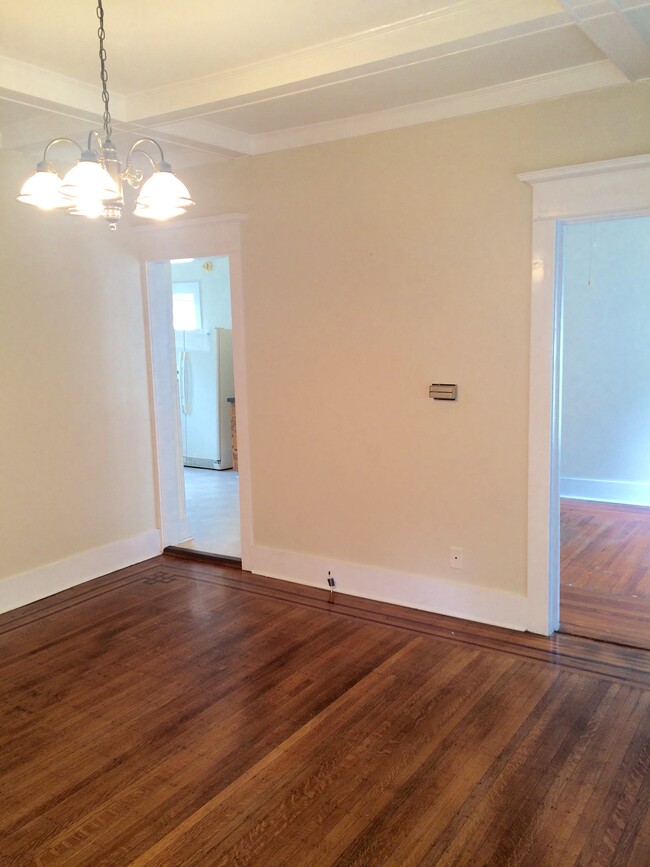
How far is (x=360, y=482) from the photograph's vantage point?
4367 millimetres

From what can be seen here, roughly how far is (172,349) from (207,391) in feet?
9.64

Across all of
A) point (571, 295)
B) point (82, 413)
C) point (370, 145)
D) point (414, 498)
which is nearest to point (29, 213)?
point (82, 413)

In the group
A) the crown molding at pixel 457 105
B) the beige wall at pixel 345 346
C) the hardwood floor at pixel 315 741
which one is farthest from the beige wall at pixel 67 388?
the crown molding at pixel 457 105

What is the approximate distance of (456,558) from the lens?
4.06m

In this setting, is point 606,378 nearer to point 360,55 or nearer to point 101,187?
point 360,55

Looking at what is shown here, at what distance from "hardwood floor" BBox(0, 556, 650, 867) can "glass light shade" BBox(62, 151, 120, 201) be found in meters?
2.11

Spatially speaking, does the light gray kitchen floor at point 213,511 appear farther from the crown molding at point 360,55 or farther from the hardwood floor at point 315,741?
the crown molding at point 360,55

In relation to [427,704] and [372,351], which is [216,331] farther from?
[427,704]

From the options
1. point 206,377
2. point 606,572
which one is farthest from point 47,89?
point 206,377

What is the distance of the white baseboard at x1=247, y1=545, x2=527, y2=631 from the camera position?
3.93 metres

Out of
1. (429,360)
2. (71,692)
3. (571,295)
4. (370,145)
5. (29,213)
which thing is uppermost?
(370,145)

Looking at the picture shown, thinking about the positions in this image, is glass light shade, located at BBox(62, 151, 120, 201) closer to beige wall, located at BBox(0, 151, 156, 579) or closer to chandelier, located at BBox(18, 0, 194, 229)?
chandelier, located at BBox(18, 0, 194, 229)

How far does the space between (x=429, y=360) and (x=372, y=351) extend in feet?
1.23

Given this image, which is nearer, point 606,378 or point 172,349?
point 172,349
